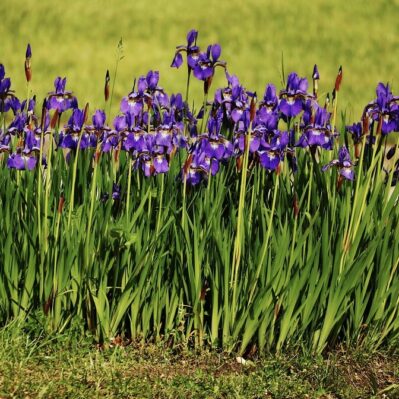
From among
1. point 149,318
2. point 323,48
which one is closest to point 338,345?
point 149,318

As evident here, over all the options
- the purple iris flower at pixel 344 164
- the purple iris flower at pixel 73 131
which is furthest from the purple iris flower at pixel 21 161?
the purple iris flower at pixel 344 164

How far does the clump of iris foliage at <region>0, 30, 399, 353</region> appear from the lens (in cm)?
414

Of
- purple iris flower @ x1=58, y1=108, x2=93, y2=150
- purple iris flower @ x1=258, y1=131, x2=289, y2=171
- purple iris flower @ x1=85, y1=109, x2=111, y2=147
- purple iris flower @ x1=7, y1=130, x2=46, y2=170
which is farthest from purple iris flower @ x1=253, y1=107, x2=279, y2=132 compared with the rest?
purple iris flower @ x1=7, y1=130, x2=46, y2=170

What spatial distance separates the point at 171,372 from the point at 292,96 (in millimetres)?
1512

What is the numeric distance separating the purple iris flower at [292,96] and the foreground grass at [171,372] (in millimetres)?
1241

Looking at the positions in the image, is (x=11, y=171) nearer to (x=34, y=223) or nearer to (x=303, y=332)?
(x=34, y=223)

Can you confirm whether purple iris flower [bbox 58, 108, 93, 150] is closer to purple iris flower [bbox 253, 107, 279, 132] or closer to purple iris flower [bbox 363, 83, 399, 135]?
purple iris flower [bbox 253, 107, 279, 132]

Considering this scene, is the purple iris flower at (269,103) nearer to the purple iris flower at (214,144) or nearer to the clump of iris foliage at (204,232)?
the clump of iris foliage at (204,232)

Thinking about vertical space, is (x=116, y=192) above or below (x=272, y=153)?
below

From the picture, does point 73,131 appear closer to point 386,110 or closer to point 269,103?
point 269,103

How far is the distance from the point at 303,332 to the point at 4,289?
1542mm

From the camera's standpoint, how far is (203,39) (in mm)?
12414

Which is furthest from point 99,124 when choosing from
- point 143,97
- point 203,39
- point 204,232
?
point 203,39

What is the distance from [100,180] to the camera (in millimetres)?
4504
